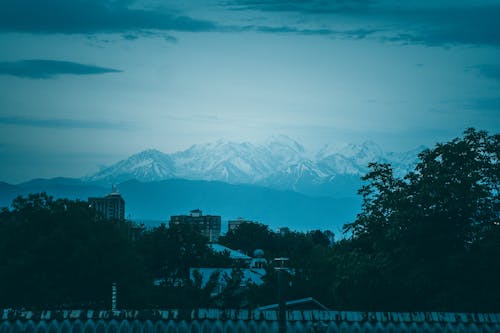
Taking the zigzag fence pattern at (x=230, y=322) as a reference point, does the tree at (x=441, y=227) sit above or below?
above

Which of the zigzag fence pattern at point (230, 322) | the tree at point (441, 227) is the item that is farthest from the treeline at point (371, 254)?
the zigzag fence pattern at point (230, 322)

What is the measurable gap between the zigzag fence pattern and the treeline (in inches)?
415

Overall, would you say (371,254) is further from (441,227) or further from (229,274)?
(229,274)

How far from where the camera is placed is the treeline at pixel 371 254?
29984mm

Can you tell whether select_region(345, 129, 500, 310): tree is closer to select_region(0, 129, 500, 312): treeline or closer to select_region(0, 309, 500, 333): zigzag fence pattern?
select_region(0, 129, 500, 312): treeline

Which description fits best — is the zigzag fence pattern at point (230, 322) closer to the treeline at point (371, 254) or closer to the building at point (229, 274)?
the treeline at point (371, 254)

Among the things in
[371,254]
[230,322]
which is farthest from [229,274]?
[230,322]

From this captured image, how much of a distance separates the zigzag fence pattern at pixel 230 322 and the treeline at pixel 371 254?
10552mm

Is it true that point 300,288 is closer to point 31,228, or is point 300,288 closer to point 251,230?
point 31,228

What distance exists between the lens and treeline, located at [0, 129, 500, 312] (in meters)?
30.0

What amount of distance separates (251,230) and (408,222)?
9436cm

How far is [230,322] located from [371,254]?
16.7 meters

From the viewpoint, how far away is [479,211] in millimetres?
31828

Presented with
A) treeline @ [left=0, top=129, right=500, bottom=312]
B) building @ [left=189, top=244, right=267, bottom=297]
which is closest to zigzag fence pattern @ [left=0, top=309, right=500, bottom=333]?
treeline @ [left=0, top=129, right=500, bottom=312]
